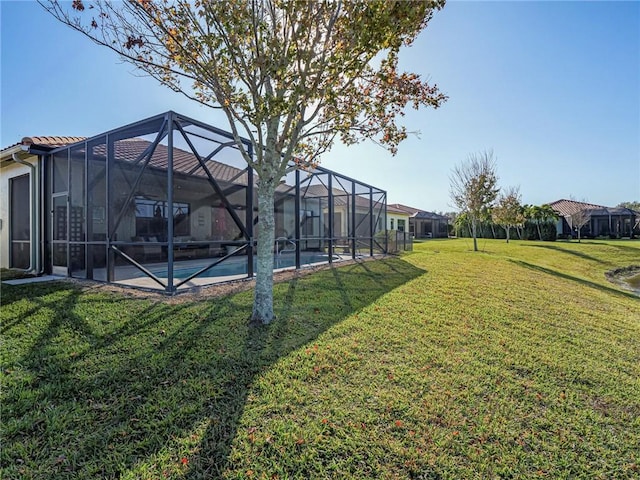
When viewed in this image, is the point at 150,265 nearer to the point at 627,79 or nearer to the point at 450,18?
the point at 450,18

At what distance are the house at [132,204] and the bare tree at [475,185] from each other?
12.5 meters

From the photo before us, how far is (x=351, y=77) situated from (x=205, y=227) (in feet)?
24.4

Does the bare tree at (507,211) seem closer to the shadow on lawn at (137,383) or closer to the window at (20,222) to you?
the shadow on lawn at (137,383)

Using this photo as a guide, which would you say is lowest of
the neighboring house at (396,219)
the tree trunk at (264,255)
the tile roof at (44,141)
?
the tree trunk at (264,255)

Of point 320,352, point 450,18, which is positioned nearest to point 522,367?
point 320,352

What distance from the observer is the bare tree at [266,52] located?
12.0 feet

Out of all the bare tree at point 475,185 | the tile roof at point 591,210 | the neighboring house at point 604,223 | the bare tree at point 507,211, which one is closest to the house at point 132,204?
the bare tree at point 475,185

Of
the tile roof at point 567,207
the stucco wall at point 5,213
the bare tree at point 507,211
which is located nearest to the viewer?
the stucco wall at point 5,213

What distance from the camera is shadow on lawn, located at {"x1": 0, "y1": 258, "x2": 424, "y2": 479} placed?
6.30ft

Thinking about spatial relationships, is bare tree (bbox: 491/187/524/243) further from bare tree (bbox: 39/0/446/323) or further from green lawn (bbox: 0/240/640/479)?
bare tree (bbox: 39/0/446/323)

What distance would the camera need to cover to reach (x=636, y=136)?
46.4 ft

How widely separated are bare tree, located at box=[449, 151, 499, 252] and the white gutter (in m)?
19.5

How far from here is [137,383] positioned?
2.74 meters

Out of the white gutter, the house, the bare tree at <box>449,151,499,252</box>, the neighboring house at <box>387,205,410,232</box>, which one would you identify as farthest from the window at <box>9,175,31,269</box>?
the neighboring house at <box>387,205,410,232</box>
